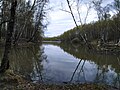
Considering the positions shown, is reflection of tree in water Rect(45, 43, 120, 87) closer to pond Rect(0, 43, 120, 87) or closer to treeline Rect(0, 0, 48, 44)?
pond Rect(0, 43, 120, 87)

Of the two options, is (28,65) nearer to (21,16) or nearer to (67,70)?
(67,70)

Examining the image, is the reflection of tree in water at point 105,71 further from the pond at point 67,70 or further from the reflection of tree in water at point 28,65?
the reflection of tree in water at point 28,65

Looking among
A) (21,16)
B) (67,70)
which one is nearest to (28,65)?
(67,70)

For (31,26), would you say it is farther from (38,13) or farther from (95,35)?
(95,35)

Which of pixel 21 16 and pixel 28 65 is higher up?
pixel 21 16

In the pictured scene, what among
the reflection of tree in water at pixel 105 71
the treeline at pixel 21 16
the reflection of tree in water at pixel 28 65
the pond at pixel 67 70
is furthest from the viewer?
Result: the treeline at pixel 21 16

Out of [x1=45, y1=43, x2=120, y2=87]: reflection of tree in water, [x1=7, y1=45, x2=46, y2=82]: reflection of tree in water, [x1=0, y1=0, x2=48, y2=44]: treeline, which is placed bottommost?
[x1=45, y1=43, x2=120, y2=87]: reflection of tree in water

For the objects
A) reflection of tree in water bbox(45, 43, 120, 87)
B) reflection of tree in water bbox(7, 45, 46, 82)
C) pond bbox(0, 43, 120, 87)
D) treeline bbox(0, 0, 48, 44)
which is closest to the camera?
pond bbox(0, 43, 120, 87)

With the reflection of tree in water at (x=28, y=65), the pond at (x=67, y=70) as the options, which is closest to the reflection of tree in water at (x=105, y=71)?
the pond at (x=67, y=70)

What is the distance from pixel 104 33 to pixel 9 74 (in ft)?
249

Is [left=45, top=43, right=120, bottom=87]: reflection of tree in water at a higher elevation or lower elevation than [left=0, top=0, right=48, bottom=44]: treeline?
lower

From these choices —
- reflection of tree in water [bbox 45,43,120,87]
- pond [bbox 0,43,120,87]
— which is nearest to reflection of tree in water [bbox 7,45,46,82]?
pond [bbox 0,43,120,87]

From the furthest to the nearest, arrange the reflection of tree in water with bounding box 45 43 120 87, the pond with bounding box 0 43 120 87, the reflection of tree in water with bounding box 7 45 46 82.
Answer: the reflection of tree in water with bounding box 7 45 46 82 → the reflection of tree in water with bounding box 45 43 120 87 → the pond with bounding box 0 43 120 87

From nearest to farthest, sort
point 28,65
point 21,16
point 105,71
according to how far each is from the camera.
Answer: point 105,71
point 28,65
point 21,16
